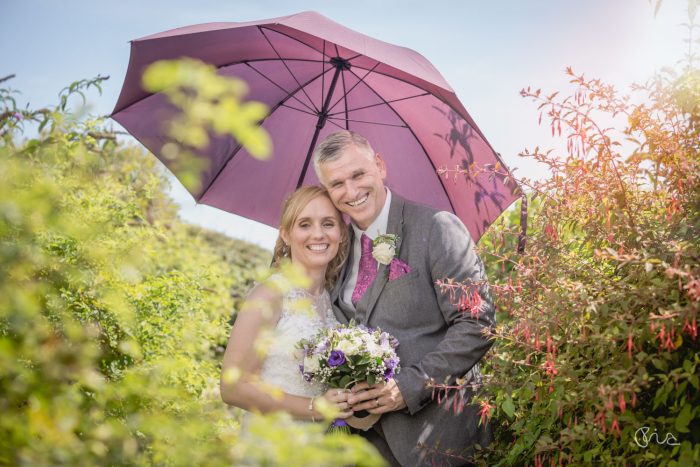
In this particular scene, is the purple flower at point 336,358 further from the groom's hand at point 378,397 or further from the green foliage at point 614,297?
the green foliage at point 614,297

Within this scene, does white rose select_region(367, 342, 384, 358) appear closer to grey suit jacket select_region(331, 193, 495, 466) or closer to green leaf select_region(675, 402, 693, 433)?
grey suit jacket select_region(331, 193, 495, 466)

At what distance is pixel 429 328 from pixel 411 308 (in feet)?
0.48

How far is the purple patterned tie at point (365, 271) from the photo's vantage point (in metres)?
3.58

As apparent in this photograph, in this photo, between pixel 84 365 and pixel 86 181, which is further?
pixel 86 181

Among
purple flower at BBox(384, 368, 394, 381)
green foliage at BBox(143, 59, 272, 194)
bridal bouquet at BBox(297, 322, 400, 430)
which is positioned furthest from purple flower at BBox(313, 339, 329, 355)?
green foliage at BBox(143, 59, 272, 194)

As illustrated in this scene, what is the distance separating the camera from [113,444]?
1529 millimetres

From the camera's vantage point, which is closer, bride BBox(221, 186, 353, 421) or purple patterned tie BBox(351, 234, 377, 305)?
bride BBox(221, 186, 353, 421)

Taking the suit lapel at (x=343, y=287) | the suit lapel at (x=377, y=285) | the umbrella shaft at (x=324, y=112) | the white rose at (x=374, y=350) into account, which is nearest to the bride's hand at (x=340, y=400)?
the white rose at (x=374, y=350)

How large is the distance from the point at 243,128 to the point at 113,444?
899 mm

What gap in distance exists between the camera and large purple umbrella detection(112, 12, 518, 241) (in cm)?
405

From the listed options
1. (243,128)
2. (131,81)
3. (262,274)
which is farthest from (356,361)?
(131,81)

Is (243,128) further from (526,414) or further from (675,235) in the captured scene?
(526,414)

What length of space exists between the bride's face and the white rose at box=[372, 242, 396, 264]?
0.49 m

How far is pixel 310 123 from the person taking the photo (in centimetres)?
452
